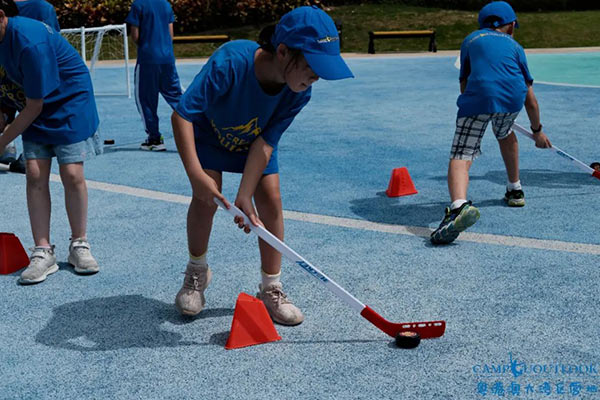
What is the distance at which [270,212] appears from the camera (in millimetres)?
3467

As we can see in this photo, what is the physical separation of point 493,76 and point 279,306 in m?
2.47

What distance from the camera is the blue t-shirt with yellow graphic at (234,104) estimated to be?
10.1 ft

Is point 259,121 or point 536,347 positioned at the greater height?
point 259,121

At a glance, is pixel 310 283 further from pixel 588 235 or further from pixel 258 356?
pixel 588 235

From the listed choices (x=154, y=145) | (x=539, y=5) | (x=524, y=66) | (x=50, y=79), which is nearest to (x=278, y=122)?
(x=50, y=79)

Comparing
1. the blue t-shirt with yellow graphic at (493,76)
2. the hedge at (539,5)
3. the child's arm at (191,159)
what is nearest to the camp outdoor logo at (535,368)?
the child's arm at (191,159)

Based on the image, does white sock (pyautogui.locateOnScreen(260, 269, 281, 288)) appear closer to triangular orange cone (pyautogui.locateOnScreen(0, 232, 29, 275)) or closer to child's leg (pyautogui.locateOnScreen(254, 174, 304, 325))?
child's leg (pyautogui.locateOnScreen(254, 174, 304, 325))

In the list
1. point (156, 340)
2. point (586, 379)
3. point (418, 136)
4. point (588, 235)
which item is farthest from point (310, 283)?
point (418, 136)

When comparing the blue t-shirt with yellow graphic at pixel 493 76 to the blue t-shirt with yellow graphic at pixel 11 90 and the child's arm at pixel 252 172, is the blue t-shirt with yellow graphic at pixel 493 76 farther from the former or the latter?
the blue t-shirt with yellow graphic at pixel 11 90

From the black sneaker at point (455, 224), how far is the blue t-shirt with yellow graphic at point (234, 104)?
1608mm

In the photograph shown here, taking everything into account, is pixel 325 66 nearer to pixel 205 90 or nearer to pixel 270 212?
pixel 205 90

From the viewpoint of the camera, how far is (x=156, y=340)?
10.9ft

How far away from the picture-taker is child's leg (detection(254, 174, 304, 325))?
3.44 meters

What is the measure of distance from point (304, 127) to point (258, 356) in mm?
6389
